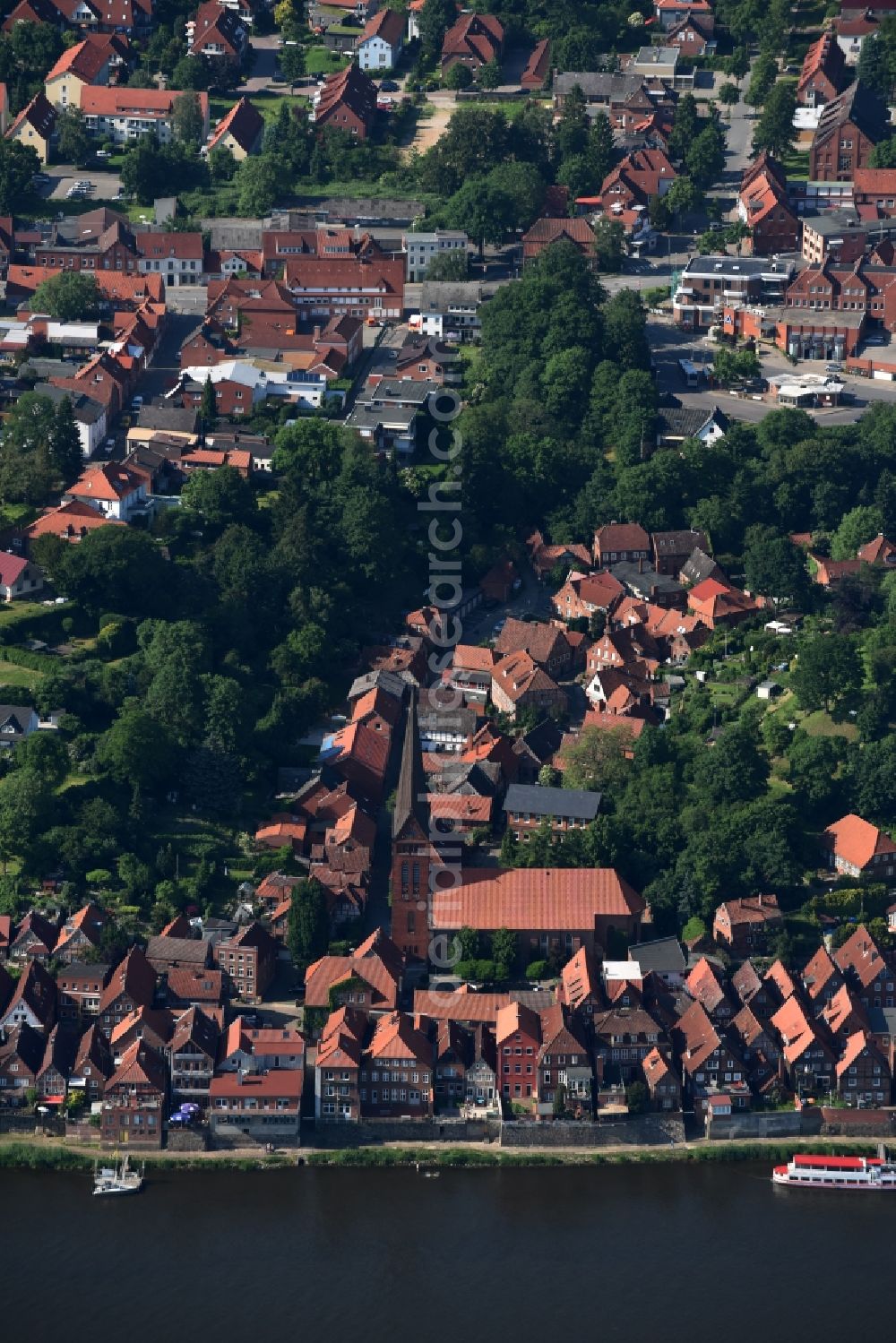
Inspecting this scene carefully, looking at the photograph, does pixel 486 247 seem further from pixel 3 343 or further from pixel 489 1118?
pixel 489 1118

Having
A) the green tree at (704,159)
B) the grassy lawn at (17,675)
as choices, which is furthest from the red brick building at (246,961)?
the green tree at (704,159)

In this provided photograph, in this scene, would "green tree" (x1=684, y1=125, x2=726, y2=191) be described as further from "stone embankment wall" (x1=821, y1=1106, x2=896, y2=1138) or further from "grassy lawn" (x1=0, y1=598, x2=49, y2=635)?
"stone embankment wall" (x1=821, y1=1106, x2=896, y2=1138)

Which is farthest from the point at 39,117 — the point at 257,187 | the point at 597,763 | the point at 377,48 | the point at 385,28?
the point at 597,763

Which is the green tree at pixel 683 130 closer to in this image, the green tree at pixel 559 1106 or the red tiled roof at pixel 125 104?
the red tiled roof at pixel 125 104

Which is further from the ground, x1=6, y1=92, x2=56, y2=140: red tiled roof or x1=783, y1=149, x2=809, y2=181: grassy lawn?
x1=6, y1=92, x2=56, y2=140: red tiled roof

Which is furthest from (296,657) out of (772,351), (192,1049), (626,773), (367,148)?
(367,148)

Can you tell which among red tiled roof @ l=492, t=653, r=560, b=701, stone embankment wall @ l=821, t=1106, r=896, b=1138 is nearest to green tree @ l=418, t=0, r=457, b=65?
red tiled roof @ l=492, t=653, r=560, b=701
